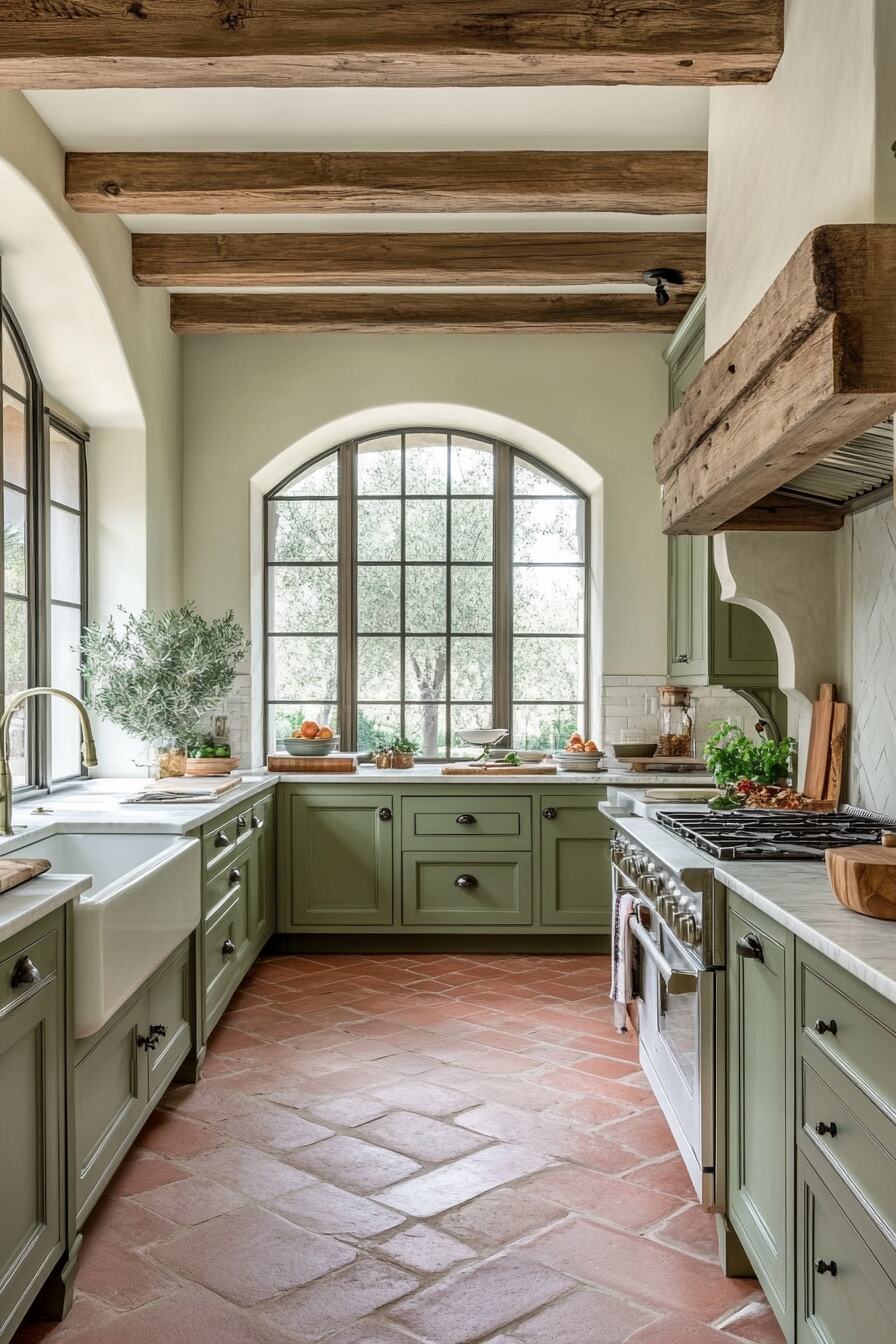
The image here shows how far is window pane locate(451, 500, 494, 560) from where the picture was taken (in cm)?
626

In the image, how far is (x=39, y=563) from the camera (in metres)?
4.73

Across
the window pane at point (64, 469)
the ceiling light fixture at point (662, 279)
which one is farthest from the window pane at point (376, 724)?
the ceiling light fixture at point (662, 279)

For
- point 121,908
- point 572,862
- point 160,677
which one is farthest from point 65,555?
point 121,908

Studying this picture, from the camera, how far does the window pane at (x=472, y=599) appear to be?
6250 millimetres

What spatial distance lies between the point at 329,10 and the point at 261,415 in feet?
10.0

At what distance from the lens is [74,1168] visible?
2.40 meters

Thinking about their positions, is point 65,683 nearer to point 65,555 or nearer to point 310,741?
point 65,555

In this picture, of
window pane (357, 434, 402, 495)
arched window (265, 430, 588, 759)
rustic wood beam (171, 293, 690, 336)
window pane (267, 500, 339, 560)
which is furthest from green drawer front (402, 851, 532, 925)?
rustic wood beam (171, 293, 690, 336)

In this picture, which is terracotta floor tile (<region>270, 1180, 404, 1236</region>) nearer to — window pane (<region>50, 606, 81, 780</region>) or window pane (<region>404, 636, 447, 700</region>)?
window pane (<region>50, 606, 81, 780</region>)

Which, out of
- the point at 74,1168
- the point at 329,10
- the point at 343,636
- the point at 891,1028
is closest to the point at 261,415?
the point at 343,636

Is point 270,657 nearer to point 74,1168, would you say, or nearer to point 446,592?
point 446,592

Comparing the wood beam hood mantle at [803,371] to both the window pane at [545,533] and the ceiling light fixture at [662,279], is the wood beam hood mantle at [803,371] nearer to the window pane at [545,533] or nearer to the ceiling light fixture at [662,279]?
the ceiling light fixture at [662,279]

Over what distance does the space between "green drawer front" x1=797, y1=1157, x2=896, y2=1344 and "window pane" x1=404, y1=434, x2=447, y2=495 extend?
4779mm

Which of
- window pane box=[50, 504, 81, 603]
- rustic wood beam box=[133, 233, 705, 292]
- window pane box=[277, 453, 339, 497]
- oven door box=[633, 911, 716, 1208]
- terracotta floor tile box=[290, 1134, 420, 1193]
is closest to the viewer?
oven door box=[633, 911, 716, 1208]
